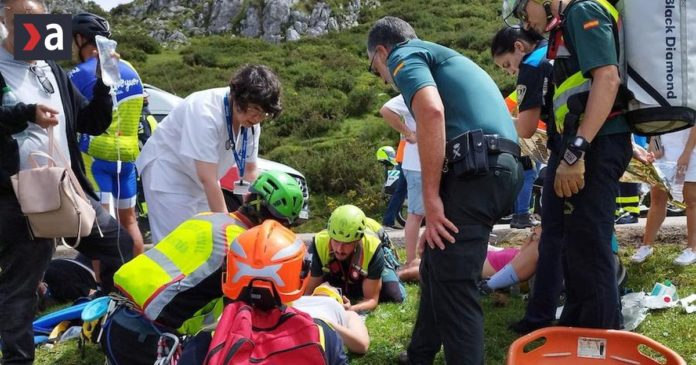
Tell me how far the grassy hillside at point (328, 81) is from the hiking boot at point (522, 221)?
5.26 metres

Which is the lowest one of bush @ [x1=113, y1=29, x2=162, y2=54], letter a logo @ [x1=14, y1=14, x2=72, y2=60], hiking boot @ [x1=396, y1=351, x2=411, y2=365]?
bush @ [x1=113, y1=29, x2=162, y2=54]

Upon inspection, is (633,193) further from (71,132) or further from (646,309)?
(71,132)

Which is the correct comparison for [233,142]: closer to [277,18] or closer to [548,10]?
[548,10]

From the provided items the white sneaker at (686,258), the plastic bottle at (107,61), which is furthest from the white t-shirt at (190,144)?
the white sneaker at (686,258)

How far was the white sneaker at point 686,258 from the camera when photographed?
17.7 feet

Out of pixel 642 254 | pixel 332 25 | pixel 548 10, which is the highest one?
pixel 548 10

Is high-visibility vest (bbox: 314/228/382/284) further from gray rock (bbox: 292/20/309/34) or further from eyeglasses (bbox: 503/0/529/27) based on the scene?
gray rock (bbox: 292/20/309/34)

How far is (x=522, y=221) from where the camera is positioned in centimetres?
725

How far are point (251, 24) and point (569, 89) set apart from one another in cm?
4924

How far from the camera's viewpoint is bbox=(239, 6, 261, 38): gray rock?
49.7 m

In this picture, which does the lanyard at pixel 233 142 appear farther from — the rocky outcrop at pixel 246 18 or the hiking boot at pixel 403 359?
the rocky outcrop at pixel 246 18

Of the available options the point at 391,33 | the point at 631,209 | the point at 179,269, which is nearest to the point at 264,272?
the point at 179,269

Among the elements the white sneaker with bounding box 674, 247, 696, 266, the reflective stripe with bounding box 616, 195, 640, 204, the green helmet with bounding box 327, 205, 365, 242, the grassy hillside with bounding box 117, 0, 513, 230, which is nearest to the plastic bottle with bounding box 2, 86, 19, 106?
the green helmet with bounding box 327, 205, 365, 242

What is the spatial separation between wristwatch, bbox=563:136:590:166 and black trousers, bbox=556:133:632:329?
0.57 ft
